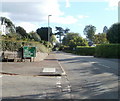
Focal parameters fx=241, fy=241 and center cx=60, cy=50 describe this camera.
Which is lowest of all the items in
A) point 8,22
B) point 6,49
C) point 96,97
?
point 96,97

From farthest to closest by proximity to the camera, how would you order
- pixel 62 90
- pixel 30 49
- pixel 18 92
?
pixel 30 49, pixel 62 90, pixel 18 92

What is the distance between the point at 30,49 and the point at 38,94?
1577 centimetres

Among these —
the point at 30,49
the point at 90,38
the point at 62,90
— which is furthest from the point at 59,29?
the point at 62,90

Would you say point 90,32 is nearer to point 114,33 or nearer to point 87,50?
point 87,50

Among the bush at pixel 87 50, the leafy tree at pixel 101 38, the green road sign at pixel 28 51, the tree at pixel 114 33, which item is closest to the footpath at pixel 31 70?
the green road sign at pixel 28 51

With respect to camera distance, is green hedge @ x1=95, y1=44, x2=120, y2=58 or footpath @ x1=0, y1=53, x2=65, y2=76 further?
green hedge @ x1=95, y1=44, x2=120, y2=58

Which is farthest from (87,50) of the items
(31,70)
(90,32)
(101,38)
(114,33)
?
(90,32)

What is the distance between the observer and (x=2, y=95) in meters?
7.92

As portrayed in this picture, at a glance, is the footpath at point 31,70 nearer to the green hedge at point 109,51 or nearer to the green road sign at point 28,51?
the green road sign at point 28,51

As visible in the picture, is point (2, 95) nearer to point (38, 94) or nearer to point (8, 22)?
point (38, 94)

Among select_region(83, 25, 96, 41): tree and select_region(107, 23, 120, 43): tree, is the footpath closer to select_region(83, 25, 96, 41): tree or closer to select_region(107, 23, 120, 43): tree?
select_region(107, 23, 120, 43): tree

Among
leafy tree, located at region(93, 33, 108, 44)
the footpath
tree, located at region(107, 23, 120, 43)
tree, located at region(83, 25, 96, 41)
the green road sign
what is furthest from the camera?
tree, located at region(83, 25, 96, 41)

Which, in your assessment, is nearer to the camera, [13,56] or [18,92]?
[18,92]

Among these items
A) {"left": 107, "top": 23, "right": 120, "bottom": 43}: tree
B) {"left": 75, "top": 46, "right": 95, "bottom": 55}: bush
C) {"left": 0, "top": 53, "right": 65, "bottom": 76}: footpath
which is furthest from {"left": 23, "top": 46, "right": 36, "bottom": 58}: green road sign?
{"left": 75, "top": 46, "right": 95, "bottom": 55}: bush
